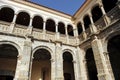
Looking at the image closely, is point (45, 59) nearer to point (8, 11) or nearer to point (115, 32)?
point (8, 11)

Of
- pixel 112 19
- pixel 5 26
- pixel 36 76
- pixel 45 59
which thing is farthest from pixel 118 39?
pixel 5 26

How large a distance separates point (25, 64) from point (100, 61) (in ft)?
18.4

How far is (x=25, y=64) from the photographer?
25.8ft

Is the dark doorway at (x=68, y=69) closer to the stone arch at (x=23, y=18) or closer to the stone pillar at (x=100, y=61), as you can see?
the stone pillar at (x=100, y=61)

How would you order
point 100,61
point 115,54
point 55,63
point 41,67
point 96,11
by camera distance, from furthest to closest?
point 41,67 < point 96,11 < point 115,54 < point 55,63 < point 100,61

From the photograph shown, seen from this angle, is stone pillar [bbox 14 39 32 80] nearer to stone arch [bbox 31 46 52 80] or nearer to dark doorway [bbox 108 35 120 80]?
stone arch [bbox 31 46 52 80]

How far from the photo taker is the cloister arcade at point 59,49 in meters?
8.05

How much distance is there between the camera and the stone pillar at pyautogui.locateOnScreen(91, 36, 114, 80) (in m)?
7.60

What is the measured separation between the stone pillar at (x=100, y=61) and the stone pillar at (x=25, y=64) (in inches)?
207

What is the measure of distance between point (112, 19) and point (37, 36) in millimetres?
6374

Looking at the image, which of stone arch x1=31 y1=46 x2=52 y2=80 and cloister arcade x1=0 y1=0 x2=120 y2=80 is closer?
cloister arcade x1=0 y1=0 x2=120 y2=80

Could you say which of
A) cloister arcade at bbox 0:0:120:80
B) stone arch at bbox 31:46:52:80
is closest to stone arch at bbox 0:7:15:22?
cloister arcade at bbox 0:0:120:80

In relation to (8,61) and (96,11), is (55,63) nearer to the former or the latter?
(8,61)

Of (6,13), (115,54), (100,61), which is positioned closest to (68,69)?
(115,54)
